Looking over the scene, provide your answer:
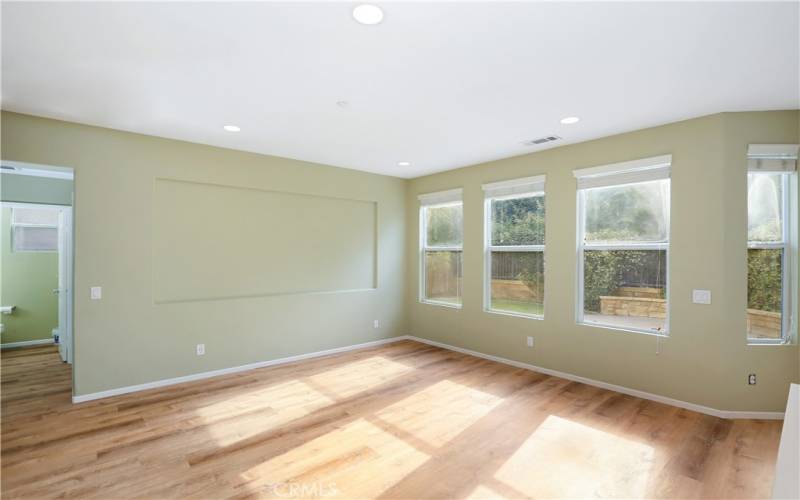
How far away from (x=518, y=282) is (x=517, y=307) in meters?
0.32

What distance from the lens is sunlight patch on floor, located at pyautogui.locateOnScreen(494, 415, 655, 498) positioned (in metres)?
2.34

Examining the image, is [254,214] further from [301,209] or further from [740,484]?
[740,484]

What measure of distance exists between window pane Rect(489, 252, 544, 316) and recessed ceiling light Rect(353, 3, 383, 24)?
11.5ft

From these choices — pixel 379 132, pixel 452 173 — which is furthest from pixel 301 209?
pixel 452 173

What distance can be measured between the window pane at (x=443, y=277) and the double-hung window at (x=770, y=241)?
127 inches

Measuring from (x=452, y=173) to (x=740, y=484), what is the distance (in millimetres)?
4405

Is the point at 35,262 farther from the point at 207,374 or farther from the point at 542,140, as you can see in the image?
the point at 542,140

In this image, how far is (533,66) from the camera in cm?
252

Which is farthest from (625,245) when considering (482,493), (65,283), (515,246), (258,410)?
(65,283)

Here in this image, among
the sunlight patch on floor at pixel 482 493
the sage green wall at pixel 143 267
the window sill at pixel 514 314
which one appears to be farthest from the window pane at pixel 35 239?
the sunlight patch on floor at pixel 482 493

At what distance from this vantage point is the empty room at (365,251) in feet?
7.44

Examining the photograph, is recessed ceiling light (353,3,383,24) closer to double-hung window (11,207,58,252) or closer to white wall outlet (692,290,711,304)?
white wall outlet (692,290,711,304)

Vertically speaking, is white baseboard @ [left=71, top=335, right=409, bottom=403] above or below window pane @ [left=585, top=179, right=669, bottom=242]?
below

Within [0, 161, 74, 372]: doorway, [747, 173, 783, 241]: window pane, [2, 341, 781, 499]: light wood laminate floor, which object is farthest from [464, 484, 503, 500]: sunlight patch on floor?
[0, 161, 74, 372]: doorway
